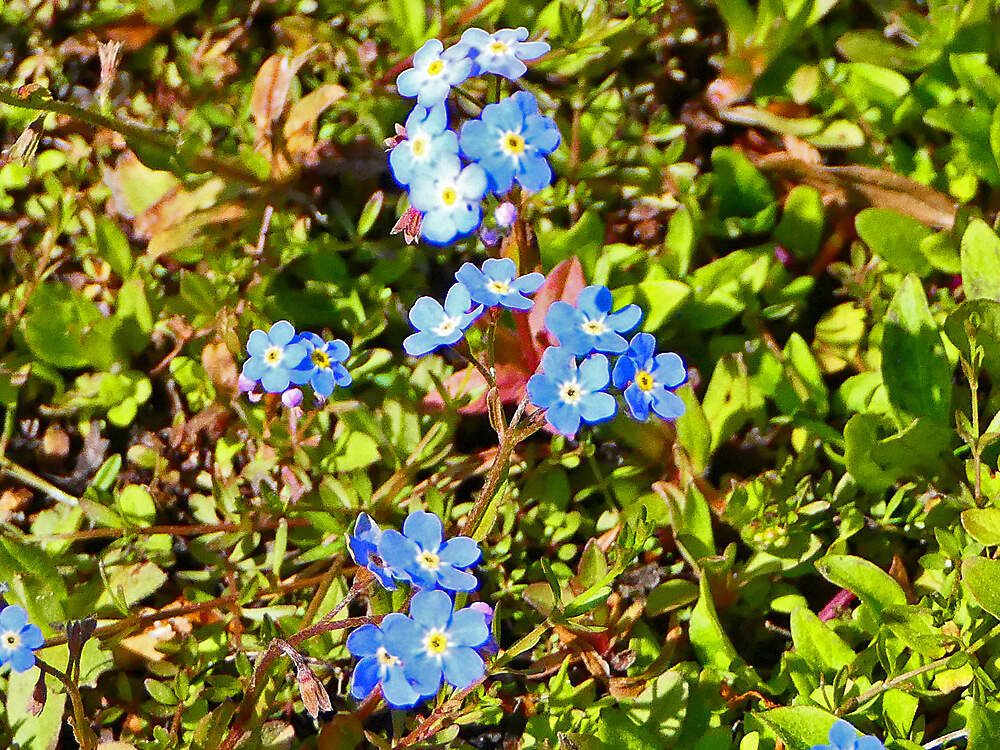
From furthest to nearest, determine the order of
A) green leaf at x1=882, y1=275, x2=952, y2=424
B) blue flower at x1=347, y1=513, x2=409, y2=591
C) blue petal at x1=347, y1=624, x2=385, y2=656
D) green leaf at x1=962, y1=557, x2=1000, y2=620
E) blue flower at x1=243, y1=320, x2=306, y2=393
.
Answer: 1. green leaf at x1=882, y1=275, x2=952, y2=424
2. blue flower at x1=243, y1=320, x2=306, y2=393
3. green leaf at x1=962, y1=557, x2=1000, y2=620
4. blue flower at x1=347, y1=513, x2=409, y2=591
5. blue petal at x1=347, y1=624, x2=385, y2=656

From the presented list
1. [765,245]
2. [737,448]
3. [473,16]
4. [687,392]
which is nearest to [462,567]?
[687,392]

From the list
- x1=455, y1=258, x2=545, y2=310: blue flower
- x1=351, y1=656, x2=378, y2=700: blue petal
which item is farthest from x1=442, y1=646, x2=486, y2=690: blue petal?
x1=455, y1=258, x2=545, y2=310: blue flower

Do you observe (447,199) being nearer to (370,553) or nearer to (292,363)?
(292,363)

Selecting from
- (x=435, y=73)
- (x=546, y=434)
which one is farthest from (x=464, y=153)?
(x=546, y=434)

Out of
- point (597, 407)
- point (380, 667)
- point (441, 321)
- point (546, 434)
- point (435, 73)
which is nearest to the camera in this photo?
point (380, 667)

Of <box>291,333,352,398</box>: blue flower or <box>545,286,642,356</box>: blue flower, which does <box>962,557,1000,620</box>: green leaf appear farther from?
<box>291,333,352,398</box>: blue flower

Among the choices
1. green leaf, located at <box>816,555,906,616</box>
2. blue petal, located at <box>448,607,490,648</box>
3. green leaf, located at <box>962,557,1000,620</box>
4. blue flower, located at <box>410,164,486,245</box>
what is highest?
blue flower, located at <box>410,164,486,245</box>
